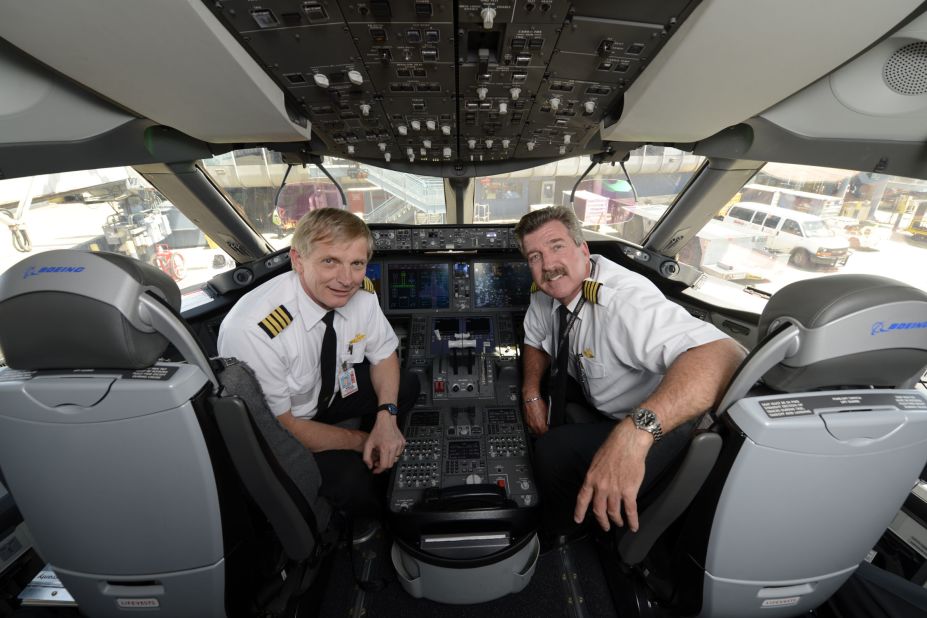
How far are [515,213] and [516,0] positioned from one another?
82.7 inches

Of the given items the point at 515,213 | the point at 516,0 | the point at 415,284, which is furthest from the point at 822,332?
the point at 515,213

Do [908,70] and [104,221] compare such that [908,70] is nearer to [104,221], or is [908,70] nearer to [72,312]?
[72,312]

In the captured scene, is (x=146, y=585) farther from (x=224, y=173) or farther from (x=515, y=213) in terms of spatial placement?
(x=515, y=213)

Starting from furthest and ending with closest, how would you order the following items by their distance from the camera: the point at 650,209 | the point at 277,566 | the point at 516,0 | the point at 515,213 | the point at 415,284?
the point at 515,213, the point at 650,209, the point at 415,284, the point at 277,566, the point at 516,0

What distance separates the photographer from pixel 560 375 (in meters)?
1.54

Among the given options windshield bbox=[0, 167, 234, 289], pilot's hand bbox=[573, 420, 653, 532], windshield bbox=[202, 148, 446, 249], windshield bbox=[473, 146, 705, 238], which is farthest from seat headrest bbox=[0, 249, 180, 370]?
windshield bbox=[473, 146, 705, 238]

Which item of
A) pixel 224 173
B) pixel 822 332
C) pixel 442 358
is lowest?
pixel 442 358

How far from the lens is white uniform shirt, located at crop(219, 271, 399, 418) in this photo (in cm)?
123

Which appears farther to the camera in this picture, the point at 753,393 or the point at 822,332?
the point at 753,393

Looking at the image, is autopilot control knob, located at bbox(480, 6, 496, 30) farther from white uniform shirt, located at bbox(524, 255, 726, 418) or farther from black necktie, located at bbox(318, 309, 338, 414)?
black necktie, located at bbox(318, 309, 338, 414)

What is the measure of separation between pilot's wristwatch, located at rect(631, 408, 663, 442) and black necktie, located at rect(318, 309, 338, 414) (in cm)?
113

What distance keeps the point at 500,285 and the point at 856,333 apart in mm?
1700

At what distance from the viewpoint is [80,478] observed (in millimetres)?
794

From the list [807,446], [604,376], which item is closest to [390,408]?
[604,376]
